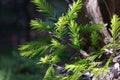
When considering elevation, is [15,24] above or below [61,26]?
above

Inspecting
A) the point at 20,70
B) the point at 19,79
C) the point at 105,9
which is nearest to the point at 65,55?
the point at 105,9

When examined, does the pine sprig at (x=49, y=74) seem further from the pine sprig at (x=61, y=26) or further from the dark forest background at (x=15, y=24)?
the dark forest background at (x=15, y=24)

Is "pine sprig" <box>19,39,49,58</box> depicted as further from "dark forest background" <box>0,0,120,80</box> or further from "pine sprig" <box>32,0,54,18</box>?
"dark forest background" <box>0,0,120,80</box>

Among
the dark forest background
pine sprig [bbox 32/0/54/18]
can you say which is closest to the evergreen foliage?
pine sprig [bbox 32/0/54/18]

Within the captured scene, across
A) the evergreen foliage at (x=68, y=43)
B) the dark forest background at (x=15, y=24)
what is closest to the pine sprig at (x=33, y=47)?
the evergreen foliage at (x=68, y=43)

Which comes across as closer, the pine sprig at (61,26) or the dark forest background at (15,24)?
the pine sprig at (61,26)

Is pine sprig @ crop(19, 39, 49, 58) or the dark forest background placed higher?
the dark forest background

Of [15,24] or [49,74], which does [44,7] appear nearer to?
[49,74]

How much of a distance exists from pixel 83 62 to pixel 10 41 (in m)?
2.16

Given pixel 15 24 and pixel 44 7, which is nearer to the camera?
pixel 44 7

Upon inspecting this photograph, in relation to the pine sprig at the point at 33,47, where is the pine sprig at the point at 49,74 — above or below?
below

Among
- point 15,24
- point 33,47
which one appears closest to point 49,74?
point 33,47

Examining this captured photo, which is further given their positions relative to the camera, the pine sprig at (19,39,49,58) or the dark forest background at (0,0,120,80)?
the dark forest background at (0,0,120,80)

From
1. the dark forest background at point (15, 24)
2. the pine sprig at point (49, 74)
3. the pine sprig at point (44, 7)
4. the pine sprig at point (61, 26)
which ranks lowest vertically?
the pine sprig at point (49, 74)
